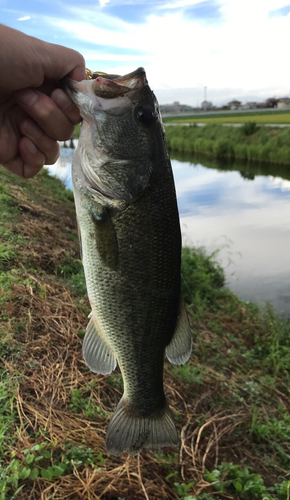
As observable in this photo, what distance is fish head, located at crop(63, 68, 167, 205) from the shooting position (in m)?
1.72

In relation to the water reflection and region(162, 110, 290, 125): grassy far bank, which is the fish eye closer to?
the water reflection

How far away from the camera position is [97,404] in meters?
3.37

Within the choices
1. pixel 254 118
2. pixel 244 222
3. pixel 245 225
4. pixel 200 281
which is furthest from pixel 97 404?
pixel 254 118

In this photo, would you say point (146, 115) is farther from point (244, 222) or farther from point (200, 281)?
point (244, 222)

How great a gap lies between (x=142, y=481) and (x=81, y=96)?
2596mm

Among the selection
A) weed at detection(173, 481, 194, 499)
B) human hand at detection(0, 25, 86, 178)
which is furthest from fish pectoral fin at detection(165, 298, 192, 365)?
weed at detection(173, 481, 194, 499)

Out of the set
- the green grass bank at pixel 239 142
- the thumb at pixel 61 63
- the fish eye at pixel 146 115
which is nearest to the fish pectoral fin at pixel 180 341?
the fish eye at pixel 146 115

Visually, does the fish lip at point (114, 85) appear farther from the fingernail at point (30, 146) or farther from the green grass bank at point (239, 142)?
the green grass bank at point (239, 142)

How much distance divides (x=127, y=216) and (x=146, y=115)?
1.56 feet

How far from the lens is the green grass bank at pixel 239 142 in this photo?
24531 millimetres

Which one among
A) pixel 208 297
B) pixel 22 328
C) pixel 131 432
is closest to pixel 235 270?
pixel 208 297

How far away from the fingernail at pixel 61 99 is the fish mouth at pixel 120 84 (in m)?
0.31

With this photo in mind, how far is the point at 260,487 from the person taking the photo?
305 centimetres

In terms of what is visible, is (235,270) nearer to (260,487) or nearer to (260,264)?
(260,264)
